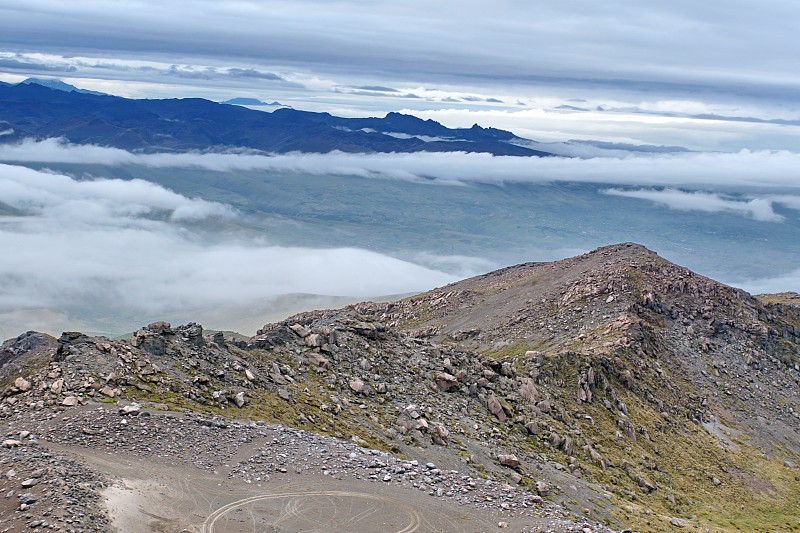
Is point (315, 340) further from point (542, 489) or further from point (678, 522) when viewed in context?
point (678, 522)

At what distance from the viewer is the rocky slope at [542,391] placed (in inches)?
2271

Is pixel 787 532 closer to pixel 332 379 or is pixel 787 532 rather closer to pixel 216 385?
pixel 332 379

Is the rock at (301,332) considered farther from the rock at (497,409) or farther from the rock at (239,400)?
the rock at (497,409)

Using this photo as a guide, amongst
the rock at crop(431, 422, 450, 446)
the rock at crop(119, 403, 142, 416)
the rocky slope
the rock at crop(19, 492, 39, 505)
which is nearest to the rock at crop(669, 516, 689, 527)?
the rocky slope

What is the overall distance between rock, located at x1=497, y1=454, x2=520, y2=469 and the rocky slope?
0.38ft

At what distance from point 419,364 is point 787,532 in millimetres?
40516

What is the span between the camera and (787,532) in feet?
261

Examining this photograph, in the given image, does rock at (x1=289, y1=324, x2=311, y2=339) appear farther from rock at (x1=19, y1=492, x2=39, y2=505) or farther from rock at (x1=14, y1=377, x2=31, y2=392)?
rock at (x1=19, y1=492, x2=39, y2=505)

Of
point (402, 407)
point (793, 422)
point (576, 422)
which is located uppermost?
point (402, 407)

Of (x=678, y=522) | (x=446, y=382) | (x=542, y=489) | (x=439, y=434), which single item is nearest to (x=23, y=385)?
(x=439, y=434)

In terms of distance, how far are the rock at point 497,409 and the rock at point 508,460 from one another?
9326 mm

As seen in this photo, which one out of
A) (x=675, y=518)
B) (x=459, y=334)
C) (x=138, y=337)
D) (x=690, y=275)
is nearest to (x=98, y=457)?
(x=138, y=337)

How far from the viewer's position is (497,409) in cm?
7619

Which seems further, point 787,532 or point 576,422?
point 576,422
